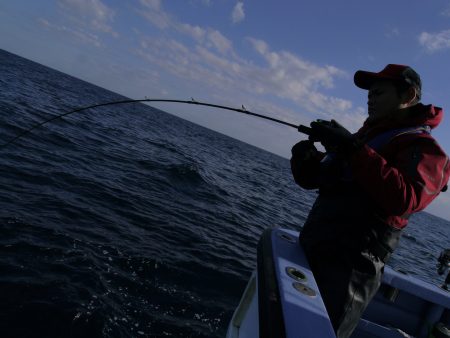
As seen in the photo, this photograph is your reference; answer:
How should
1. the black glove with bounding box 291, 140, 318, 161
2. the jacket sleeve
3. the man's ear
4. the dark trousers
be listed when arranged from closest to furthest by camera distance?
the jacket sleeve → the dark trousers → the man's ear → the black glove with bounding box 291, 140, 318, 161

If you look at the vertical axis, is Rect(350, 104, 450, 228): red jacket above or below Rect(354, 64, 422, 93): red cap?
below

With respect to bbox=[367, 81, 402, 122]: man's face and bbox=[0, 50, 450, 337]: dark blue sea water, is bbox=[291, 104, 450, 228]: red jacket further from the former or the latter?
bbox=[0, 50, 450, 337]: dark blue sea water

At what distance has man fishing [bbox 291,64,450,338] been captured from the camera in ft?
6.62

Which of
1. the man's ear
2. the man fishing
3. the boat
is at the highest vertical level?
the man's ear

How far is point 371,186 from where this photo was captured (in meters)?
2.03

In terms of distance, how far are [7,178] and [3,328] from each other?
500cm

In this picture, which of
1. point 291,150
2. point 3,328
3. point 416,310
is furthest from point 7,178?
point 416,310

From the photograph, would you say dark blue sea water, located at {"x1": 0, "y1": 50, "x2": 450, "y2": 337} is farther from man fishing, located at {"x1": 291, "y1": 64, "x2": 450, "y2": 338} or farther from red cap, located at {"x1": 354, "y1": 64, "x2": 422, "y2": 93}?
red cap, located at {"x1": 354, "y1": 64, "x2": 422, "y2": 93}

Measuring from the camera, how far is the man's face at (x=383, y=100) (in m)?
2.50

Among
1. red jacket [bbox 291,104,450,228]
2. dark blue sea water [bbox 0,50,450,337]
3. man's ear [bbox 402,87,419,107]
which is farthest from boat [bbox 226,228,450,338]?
dark blue sea water [bbox 0,50,450,337]

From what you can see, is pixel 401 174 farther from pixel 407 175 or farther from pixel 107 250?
pixel 107 250

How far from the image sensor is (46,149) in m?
11.4

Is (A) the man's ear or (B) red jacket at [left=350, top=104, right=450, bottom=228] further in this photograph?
(A) the man's ear

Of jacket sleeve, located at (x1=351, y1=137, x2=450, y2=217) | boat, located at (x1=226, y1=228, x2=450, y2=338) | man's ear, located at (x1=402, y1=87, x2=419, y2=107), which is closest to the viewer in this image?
boat, located at (x1=226, y1=228, x2=450, y2=338)
